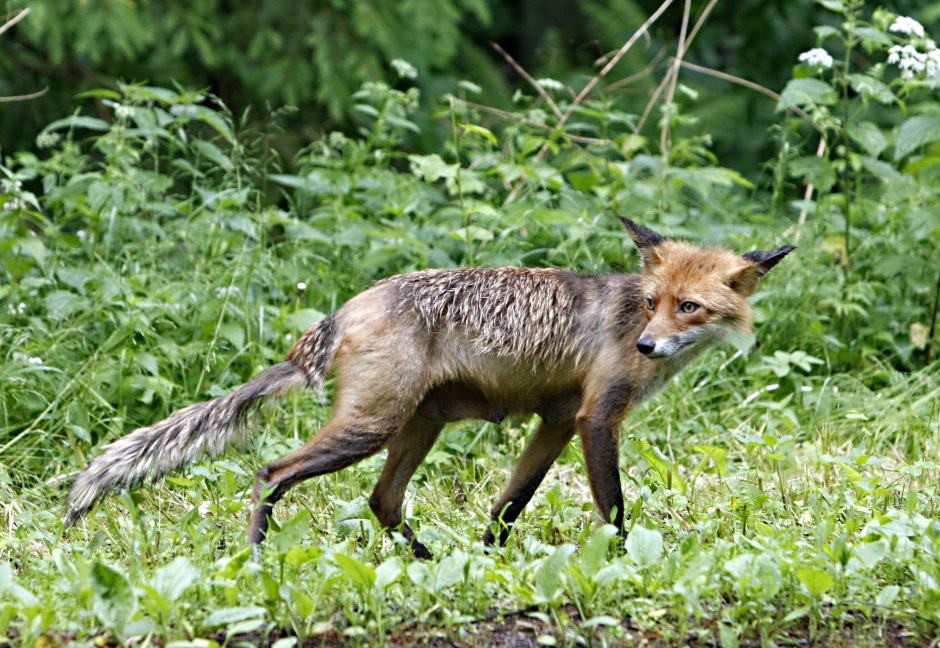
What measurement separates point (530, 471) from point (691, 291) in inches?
46.1

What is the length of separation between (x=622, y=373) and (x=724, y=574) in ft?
4.84

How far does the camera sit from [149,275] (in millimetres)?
7520

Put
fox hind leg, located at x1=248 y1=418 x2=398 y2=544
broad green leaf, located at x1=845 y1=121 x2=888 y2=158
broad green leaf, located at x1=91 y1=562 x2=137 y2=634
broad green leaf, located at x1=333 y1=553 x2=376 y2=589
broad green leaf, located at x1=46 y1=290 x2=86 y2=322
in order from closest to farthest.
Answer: broad green leaf, located at x1=91 y1=562 x2=137 y2=634 < broad green leaf, located at x1=333 y1=553 x2=376 y2=589 < fox hind leg, located at x1=248 y1=418 x2=398 y2=544 < broad green leaf, located at x1=46 y1=290 x2=86 y2=322 < broad green leaf, located at x1=845 y1=121 x2=888 y2=158

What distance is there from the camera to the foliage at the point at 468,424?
397cm

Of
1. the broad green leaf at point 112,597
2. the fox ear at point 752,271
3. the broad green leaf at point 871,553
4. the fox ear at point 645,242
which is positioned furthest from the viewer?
the fox ear at point 645,242

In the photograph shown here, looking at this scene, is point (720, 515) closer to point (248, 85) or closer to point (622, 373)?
point (622, 373)

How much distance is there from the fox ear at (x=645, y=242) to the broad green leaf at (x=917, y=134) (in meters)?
2.53

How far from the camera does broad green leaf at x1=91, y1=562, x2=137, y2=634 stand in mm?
3621

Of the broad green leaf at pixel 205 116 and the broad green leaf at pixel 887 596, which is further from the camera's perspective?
the broad green leaf at pixel 205 116

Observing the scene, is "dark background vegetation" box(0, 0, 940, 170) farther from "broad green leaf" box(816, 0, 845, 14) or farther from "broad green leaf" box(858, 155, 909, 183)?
"broad green leaf" box(858, 155, 909, 183)

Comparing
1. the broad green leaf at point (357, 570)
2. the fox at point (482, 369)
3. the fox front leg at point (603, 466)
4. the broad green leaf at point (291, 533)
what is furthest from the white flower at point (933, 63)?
the broad green leaf at point (357, 570)

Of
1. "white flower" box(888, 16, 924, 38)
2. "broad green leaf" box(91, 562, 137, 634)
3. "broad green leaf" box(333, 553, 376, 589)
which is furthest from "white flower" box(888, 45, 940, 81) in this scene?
"broad green leaf" box(91, 562, 137, 634)

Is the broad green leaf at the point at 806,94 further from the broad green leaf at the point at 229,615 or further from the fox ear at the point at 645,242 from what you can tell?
the broad green leaf at the point at 229,615

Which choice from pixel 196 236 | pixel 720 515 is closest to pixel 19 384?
pixel 196 236
